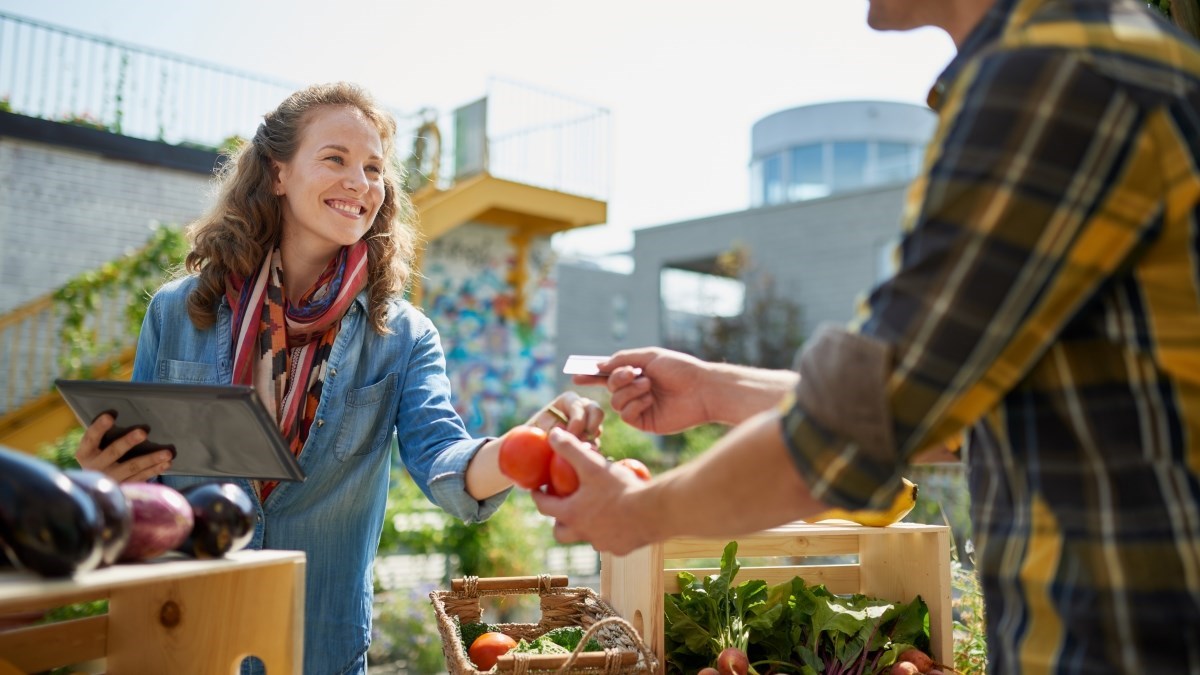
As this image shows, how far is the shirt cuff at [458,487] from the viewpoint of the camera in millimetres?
2268

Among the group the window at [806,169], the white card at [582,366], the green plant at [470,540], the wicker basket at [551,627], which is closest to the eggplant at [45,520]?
the white card at [582,366]

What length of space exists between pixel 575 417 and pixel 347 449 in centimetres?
65

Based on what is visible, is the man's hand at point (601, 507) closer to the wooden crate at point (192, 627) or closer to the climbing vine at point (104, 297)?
the wooden crate at point (192, 627)

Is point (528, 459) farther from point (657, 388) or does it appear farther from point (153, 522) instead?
point (153, 522)

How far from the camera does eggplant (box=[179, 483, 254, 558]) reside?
1512 millimetres

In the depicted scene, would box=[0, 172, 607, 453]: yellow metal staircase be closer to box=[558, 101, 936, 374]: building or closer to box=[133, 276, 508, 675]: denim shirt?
box=[133, 276, 508, 675]: denim shirt

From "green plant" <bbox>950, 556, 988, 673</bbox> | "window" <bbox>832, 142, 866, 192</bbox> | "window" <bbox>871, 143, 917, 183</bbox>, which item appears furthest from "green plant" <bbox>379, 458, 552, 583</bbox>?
"window" <bbox>832, 142, 866, 192</bbox>

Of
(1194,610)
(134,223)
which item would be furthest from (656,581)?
(134,223)

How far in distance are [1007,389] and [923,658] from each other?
6.12 ft

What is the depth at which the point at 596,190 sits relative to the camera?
41.7 ft

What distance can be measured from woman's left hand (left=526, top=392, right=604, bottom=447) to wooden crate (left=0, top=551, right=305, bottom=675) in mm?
606

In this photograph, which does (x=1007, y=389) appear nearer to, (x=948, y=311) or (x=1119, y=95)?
(x=948, y=311)

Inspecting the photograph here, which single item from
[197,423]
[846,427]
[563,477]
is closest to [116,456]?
[197,423]

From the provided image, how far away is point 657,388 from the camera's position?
6.55 ft
